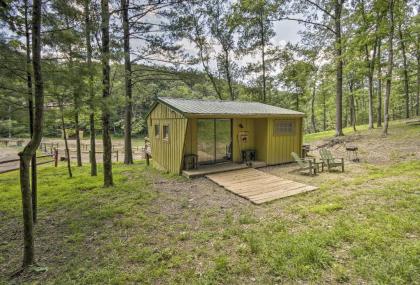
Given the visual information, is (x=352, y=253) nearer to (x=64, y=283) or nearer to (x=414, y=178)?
(x=64, y=283)

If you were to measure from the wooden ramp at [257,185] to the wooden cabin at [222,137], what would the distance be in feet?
3.42

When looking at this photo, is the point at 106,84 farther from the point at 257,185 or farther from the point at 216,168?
the point at 257,185

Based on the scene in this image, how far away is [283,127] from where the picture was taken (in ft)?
31.3

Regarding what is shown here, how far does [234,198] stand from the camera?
5.71 m

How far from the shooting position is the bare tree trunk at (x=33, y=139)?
3002 mm

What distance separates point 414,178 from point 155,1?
1068cm

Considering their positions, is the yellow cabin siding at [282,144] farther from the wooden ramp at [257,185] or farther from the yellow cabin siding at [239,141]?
the wooden ramp at [257,185]

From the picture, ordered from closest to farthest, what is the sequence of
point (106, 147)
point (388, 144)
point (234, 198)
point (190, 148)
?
point (234, 198) → point (106, 147) → point (190, 148) → point (388, 144)

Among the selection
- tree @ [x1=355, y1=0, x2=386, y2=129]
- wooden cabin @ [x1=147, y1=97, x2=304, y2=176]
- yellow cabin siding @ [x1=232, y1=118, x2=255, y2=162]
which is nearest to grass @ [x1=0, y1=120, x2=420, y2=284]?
wooden cabin @ [x1=147, y1=97, x2=304, y2=176]

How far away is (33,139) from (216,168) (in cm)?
605

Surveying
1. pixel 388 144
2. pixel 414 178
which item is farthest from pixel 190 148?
pixel 388 144

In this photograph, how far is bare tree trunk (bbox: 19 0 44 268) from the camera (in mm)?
3002

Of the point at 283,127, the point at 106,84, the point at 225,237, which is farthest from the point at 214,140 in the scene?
the point at 225,237

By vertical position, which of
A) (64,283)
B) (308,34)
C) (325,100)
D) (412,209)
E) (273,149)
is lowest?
(64,283)
